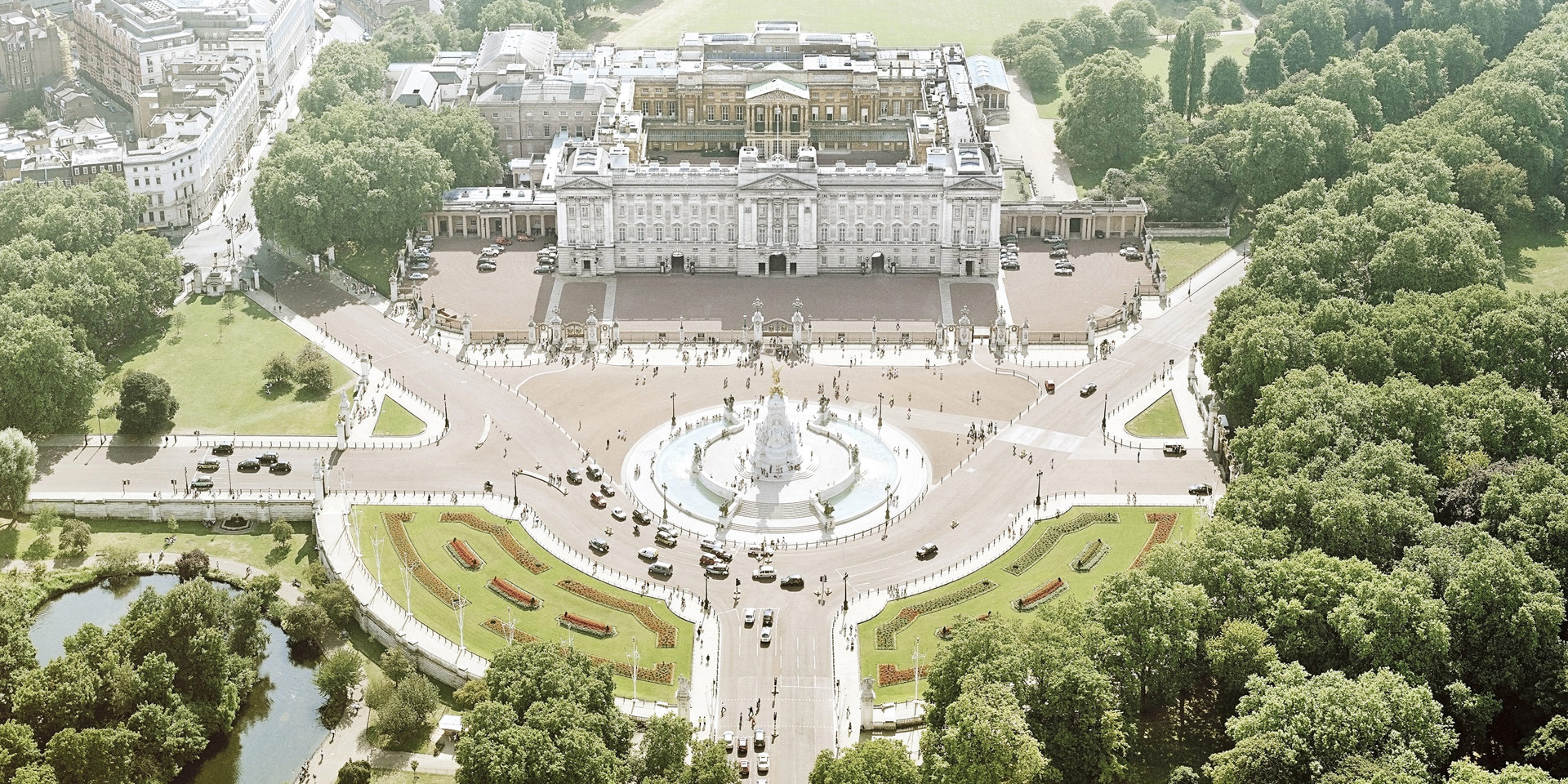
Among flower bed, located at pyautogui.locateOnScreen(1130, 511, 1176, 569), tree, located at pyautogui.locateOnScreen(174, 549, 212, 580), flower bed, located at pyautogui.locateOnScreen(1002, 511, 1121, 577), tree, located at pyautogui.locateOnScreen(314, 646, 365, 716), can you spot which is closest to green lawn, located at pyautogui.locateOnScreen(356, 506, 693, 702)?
tree, located at pyautogui.locateOnScreen(314, 646, 365, 716)

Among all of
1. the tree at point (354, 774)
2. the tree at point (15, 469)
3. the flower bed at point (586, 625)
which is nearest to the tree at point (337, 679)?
the tree at point (354, 774)

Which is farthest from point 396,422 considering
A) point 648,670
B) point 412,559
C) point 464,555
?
point 648,670

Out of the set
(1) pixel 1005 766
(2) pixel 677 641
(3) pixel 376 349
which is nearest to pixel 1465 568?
(1) pixel 1005 766

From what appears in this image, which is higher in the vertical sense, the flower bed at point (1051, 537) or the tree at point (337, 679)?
the flower bed at point (1051, 537)

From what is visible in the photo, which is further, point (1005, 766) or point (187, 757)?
point (187, 757)

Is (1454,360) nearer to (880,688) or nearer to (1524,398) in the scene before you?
(1524,398)

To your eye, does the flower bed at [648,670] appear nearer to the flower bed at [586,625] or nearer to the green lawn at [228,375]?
the flower bed at [586,625]
